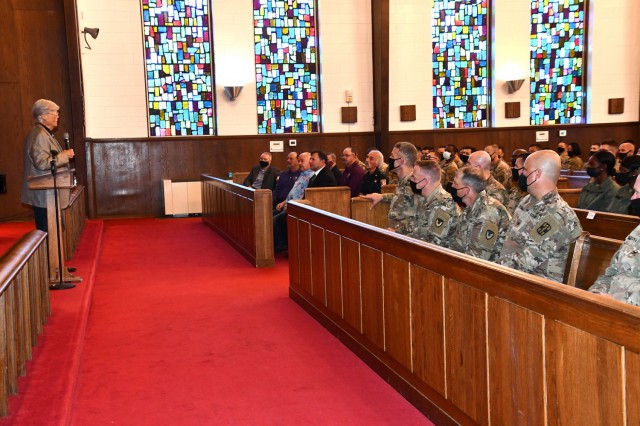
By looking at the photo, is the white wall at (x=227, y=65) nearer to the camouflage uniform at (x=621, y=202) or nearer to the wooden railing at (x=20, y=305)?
the camouflage uniform at (x=621, y=202)

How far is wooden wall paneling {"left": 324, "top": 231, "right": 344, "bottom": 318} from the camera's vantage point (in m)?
4.91

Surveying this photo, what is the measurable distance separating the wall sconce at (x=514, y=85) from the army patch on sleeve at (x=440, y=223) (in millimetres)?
10651

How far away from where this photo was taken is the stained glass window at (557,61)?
1470 centimetres

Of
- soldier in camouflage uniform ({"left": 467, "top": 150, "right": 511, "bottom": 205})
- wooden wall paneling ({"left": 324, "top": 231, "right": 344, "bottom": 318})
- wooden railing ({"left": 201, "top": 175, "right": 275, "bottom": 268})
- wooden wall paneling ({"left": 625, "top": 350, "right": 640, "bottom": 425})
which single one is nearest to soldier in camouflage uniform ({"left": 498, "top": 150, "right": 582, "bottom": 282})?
wooden wall paneling ({"left": 625, "top": 350, "right": 640, "bottom": 425})

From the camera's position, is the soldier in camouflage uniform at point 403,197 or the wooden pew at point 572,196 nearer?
the soldier in camouflage uniform at point 403,197

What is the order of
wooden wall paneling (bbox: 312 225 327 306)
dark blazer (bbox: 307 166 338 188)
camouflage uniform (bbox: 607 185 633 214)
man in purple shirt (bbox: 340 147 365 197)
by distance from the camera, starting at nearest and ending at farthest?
1. wooden wall paneling (bbox: 312 225 327 306)
2. camouflage uniform (bbox: 607 185 633 214)
3. dark blazer (bbox: 307 166 338 188)
4. man in purple shirt (bbox: 340 147 365 197)

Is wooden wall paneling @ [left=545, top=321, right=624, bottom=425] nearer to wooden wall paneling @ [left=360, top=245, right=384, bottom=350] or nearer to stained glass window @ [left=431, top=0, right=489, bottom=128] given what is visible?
wooden wall paneling @ [left=360, top=245, right=384, bottom=350]

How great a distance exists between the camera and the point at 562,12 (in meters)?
14.7

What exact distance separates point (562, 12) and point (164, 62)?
8282 mm

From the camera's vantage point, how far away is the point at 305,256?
5.86 metres

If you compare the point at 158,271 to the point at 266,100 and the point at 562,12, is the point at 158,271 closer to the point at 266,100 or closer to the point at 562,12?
the point at 266,100

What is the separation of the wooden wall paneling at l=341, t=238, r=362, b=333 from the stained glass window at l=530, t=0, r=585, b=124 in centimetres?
1109

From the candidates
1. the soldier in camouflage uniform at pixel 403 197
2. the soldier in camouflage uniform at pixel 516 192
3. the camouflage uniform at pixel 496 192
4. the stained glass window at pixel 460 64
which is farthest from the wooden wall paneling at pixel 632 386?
the stained glass window at pixel 460 64

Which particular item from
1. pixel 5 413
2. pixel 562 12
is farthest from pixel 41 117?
pixel 562 12
